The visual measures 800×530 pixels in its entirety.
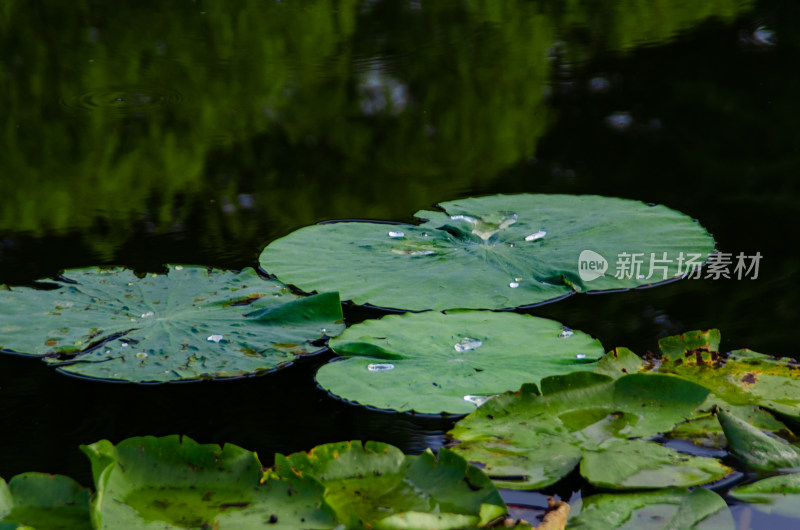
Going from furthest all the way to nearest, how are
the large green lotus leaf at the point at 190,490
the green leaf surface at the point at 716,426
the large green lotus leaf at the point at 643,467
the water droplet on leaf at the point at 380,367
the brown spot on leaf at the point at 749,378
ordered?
1. the water droplet on leaf at the point at 380,367
2. the brown spot on leaf at the point at 749,378
3. the green leaf surface at the point at 716,426
4. the large green lotus leaf at the point at 643,467
5. the large green lotus leaf at the point at 190,490

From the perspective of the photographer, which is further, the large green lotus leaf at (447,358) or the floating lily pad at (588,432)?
the large green lotus leaf at (447,358)

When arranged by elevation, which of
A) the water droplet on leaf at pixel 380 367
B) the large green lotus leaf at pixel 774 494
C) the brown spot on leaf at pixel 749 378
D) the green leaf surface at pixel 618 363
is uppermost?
the green leaf surface at pixel 618 363

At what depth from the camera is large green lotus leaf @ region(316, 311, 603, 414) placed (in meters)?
1.33

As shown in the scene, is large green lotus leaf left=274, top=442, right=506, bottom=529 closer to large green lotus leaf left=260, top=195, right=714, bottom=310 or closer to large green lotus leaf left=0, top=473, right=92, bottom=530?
large green lotus leaf left=0, top=473, right=92, bottom=530

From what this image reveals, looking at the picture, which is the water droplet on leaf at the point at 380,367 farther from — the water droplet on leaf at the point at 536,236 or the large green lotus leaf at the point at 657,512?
the water droplet on leaf at the point at 536,236

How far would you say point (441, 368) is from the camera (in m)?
1.41

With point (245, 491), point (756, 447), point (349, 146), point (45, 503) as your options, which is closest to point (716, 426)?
point (756, 447)

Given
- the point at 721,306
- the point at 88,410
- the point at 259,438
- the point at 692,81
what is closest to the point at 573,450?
the point at 259,438

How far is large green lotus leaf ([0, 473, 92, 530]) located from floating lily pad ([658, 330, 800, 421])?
0.89 m

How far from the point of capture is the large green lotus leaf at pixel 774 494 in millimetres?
1031

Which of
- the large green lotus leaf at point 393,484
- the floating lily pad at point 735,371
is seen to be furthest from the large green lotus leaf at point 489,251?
the large green lotus leaf at point 393,484

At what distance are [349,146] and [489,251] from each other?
3.56 ft

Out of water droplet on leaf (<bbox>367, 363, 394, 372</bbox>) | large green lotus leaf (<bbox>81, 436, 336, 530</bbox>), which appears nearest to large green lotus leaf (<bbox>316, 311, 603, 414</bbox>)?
water droplet on leaf (<bbox>367, 363, 394, 372</bbox>)

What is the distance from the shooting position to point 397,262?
1837 mm
